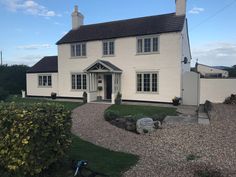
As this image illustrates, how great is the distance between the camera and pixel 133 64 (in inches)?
816

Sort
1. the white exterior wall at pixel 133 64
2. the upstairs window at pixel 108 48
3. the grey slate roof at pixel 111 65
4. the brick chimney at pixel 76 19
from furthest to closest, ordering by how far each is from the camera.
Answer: the brick chimney at pixel 76 19, the upstairs window at pixel 108 48, the grey slate roof at pixel 111 65, the white exterior wall at pixel 133 64

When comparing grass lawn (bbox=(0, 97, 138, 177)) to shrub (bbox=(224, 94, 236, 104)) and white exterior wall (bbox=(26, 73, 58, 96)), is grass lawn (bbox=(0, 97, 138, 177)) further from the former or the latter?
white exterior wall (bbox=(26, 73, 58, 96))

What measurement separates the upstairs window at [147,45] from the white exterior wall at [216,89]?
4.88 m

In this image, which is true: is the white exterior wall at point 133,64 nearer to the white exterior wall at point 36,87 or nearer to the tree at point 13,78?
the white exterior wall at point 36,87

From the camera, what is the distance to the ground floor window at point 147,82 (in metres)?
19.9

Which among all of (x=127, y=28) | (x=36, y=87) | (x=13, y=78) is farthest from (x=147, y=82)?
(x=13, y=78)

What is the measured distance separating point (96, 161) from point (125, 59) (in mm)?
15479

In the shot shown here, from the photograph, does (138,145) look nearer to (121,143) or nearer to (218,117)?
(121,143)

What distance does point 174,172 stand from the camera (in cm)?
584

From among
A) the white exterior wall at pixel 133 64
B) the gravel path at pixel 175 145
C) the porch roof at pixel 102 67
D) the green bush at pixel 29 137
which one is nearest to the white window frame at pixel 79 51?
the white exterior wall at pixel 133 64

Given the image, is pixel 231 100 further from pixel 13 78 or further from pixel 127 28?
pixel 13 78

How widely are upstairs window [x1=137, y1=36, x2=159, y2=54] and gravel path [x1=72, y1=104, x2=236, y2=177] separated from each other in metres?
8.64

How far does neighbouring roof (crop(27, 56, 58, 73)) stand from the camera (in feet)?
84.9

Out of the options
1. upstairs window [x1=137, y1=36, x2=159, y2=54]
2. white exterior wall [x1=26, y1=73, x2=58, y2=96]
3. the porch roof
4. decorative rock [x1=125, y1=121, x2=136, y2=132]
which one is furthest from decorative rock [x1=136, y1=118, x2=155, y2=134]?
white exterior wall [x1=26, y1=73, x2=58, y2=96]
